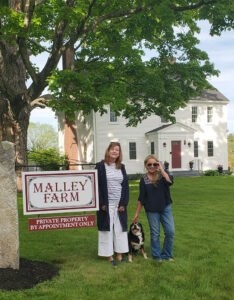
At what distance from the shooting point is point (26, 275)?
17.1 ft

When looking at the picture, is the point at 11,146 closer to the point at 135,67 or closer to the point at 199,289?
the point at 199,289

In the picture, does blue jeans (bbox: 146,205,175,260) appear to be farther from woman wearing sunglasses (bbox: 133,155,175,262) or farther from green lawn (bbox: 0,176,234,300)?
green lawn (bbox: 0,176,234,300)

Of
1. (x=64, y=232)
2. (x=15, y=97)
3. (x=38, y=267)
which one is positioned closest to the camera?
(x=38, y=267)

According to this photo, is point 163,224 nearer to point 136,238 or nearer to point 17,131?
point 136,238

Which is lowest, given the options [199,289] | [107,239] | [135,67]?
[199,289]

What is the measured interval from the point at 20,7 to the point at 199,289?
11835 millimetres

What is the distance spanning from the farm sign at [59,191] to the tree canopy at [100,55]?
26.7 feet

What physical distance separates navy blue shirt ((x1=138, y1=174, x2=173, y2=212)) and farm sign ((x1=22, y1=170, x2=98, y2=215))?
3.11ft

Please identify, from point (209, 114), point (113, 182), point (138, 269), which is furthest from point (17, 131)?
point (209, 114)

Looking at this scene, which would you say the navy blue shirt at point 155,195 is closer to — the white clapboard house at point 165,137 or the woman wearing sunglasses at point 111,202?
the woman wearing sunglasses at point 111,202

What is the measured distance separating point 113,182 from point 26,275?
2.00m

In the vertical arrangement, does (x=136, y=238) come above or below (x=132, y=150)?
below

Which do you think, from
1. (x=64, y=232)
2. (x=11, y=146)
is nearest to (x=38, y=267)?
(x=11, y=146)

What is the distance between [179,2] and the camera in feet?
46.1
